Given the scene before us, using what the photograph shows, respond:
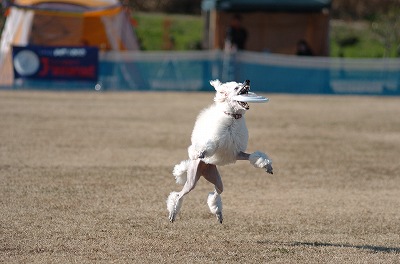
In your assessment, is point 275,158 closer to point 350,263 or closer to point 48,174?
point 48,174

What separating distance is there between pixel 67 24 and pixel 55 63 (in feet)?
8.95

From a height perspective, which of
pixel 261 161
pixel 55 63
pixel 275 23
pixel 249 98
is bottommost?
pixel 55 63

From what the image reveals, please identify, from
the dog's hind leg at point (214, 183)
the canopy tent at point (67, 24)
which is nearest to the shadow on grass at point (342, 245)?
the dog's hind leg at point (214, 183)

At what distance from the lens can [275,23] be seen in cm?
3083

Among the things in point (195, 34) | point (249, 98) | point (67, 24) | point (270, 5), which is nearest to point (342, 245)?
point (249, 98)

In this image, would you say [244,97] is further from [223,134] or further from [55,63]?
[55,63]

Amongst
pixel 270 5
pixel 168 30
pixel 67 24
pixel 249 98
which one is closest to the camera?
pixel 249 98

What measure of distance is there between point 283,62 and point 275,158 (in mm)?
11810

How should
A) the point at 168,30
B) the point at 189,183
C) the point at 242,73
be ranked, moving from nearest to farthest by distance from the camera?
1. the point at 189,183
2. the point at 242,73
3. the point at 168,30

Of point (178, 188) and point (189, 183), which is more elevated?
point (189, 183)

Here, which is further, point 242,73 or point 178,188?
point 242,73

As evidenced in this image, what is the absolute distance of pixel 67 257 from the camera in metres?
7.32

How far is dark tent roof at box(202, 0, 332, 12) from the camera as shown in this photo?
97.4 ft

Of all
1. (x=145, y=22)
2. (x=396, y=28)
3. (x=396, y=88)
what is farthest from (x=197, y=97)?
(x=145, y=22)
